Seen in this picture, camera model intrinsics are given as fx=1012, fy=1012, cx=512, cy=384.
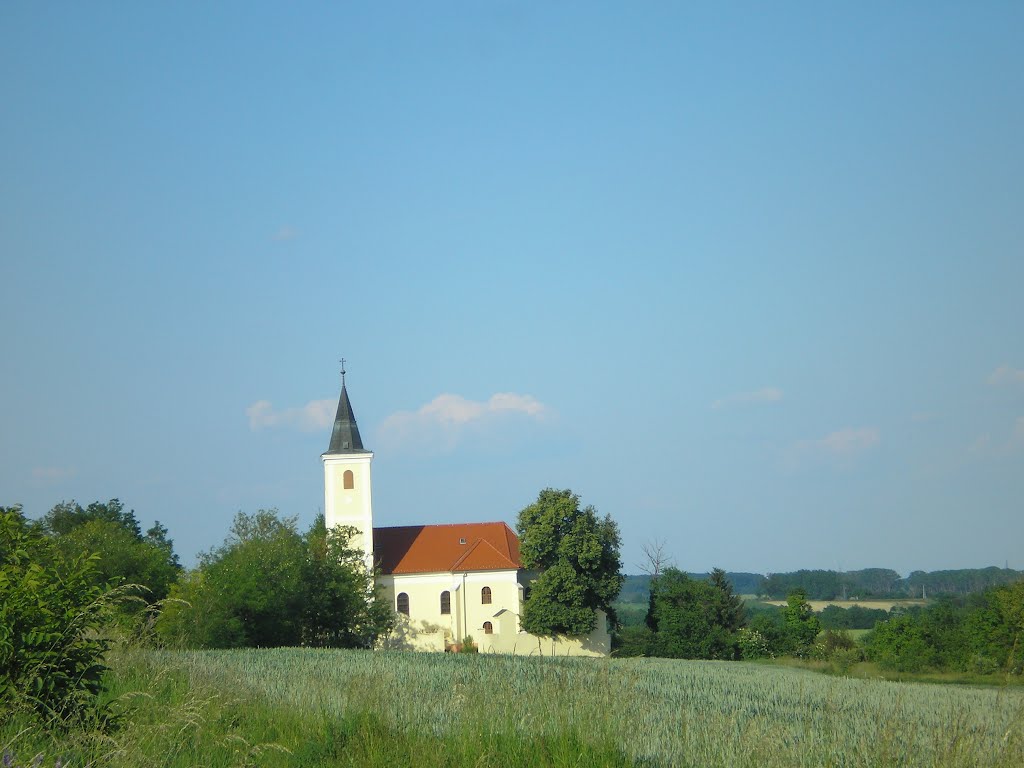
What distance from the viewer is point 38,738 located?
859 cm

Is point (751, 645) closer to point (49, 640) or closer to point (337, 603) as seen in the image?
point (337, 603)

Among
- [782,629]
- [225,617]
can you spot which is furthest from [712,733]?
[782,629]

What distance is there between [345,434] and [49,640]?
219 feet

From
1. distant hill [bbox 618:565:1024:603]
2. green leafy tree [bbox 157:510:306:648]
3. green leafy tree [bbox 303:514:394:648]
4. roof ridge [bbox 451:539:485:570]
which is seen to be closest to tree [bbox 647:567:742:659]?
roof ridge [bbox 451:539:485:570]

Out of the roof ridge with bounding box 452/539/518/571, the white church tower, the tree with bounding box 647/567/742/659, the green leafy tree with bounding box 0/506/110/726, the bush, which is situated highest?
the white church tower

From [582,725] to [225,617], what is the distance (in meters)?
37.8

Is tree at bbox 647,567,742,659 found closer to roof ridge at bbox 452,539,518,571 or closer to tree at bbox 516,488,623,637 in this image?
tree at bbox 516,488,623,637

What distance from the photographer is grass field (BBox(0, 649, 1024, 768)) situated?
700 centimetres

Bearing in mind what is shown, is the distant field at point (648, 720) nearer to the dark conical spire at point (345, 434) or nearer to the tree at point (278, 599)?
the tree at point (278, 599)

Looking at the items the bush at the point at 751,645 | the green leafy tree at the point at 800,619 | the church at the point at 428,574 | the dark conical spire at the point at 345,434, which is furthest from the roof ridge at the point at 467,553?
the green leafy tree at the point at 800,619

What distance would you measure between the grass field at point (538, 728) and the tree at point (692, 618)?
177 ft

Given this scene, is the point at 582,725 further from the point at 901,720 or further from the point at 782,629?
the point at 782,629

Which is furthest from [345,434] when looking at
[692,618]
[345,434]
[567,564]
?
[692,618]

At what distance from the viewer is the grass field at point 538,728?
7.00m
